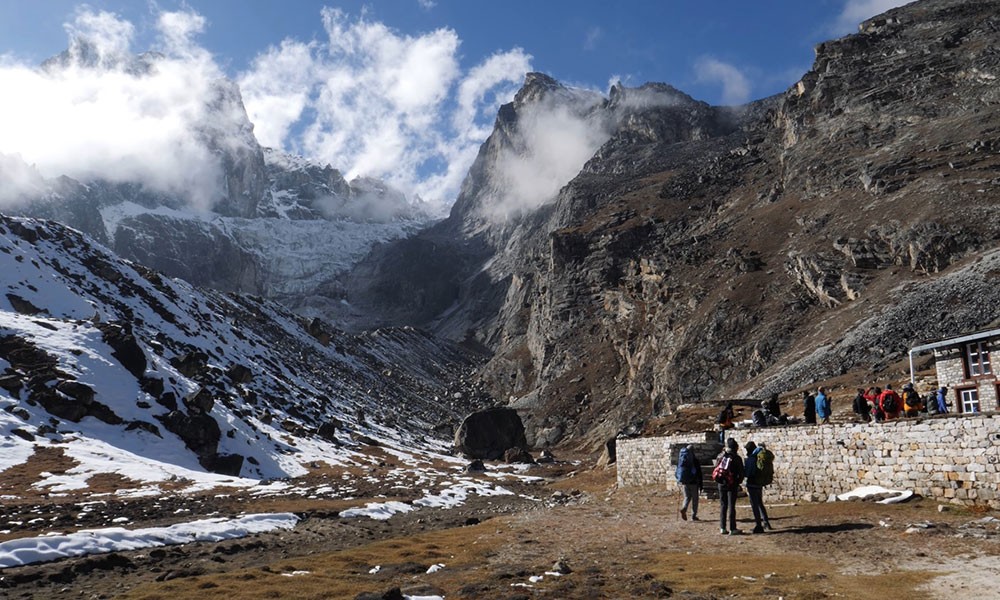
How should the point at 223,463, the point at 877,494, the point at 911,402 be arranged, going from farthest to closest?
the point at 223,463 < the point at 911,402 < the point at 877,494

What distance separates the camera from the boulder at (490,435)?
91875mm

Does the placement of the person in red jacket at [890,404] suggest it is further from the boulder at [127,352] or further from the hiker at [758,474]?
the boulder at [127,352]

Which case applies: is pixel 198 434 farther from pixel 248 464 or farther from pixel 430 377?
pixel 430 377

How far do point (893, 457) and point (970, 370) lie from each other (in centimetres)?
1609

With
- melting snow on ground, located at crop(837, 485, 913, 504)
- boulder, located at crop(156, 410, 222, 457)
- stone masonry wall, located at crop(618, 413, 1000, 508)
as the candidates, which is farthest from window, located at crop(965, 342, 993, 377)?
boulder, located at crop(156, 410, 222, 457)

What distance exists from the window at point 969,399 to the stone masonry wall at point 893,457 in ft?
40.3

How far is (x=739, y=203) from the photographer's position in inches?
4564

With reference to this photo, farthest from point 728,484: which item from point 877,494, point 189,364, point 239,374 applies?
point 239,374

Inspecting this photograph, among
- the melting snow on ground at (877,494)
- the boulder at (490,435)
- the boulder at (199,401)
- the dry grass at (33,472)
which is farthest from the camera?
the boulder at (490,435)

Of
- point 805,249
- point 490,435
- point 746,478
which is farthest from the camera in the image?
point 490,435

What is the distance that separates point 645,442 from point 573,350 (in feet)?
303

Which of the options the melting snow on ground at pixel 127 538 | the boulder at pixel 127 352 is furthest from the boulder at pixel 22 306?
the melting snow on ground at pixel 127 538

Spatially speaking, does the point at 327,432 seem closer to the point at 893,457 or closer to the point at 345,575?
the point at 345,575

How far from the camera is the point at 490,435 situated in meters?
93.0
